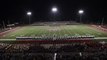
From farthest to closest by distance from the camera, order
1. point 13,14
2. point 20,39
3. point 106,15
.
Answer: point 13,14
point 106,15
point 20,39

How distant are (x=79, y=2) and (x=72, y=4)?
9.16 ft

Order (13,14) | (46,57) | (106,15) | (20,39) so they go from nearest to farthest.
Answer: (46,57), (20,39), (106,15), (13,14)

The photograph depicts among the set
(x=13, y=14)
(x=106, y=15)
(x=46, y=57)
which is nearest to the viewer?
(x=46, y=57)

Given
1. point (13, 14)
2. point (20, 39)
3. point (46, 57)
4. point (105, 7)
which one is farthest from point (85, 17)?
point (46, 57)

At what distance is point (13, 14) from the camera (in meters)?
64.8

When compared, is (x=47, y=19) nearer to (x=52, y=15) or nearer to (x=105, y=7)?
(x=52, y=15)

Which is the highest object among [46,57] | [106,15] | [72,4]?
[72,4]

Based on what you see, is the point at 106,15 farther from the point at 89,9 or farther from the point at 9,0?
the point at 9,0

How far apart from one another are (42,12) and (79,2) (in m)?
14.4

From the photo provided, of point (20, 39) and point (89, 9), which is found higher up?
point (89, 9)

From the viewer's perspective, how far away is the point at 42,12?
68125 mm

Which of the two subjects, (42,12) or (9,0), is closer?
(9,0)

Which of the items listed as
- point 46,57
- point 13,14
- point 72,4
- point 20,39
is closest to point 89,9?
point 72,4

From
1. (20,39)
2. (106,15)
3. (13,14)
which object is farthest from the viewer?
(13,14)
